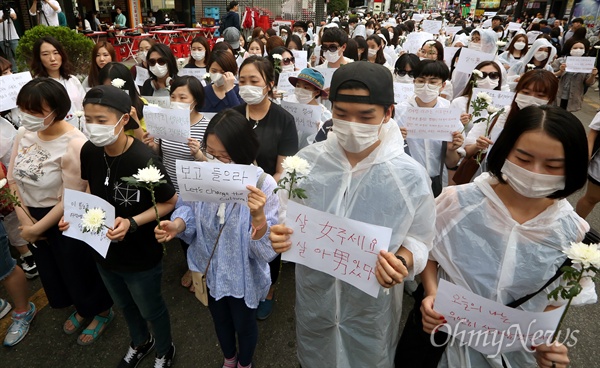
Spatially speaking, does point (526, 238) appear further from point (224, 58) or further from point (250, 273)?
point (224, 58)

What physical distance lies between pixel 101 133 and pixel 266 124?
1365 mm

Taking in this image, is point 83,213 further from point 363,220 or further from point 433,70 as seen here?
point 433,70

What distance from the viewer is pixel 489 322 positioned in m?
1.55

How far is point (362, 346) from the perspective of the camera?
1.97 metres

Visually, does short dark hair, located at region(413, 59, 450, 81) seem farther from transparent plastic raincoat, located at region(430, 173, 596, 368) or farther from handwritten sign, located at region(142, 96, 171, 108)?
handwritten sign, located at region(142, 96, 171, 108)

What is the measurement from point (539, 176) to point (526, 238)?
269 mm

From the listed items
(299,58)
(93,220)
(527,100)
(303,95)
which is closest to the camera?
(93,220)

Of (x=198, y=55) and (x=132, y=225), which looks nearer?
(x=132, y=225)

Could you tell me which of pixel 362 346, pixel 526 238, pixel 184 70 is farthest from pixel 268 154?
pixel 184 70

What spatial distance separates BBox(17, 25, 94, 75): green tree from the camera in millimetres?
5414

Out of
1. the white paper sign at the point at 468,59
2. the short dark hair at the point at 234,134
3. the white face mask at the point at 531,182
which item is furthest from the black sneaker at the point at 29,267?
the white paper sign at the point at 468,59

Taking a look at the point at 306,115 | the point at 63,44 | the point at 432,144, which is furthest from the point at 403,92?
the point at 63,44

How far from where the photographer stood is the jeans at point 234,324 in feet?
7.74

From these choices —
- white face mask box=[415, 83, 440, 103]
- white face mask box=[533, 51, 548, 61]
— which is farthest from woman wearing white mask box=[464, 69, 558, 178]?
white face mask box=[533, 51, 548, 61]
